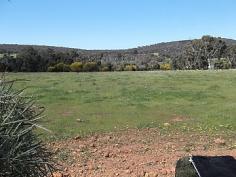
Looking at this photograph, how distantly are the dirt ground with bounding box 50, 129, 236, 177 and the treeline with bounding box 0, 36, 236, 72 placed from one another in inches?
1416

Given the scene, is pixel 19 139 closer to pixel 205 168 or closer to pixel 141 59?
pixel 205 168

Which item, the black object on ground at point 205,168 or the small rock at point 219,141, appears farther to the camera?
the small rock at point 219,141

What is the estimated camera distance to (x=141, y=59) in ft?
307

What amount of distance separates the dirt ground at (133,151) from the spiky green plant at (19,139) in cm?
323

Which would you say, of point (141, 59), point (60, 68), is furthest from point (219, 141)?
point (141, 59)

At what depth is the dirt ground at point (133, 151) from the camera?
9.62 m

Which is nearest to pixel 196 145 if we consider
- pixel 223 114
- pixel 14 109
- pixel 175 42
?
pixel 223 114

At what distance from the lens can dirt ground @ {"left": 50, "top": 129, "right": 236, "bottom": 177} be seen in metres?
9.62

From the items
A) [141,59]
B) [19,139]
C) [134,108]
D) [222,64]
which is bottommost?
[141,59]

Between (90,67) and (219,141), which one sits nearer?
(219,141)

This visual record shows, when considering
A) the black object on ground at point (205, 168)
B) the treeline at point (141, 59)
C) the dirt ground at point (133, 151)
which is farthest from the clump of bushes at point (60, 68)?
the black object on ground at point (205, 168)

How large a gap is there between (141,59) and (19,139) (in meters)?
88.8

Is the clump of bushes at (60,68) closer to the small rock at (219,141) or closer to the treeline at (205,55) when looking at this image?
the treeline at (205,55)

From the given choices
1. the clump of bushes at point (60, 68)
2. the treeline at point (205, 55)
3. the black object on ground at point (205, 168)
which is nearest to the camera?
the black object on ground at point (205, 168)
